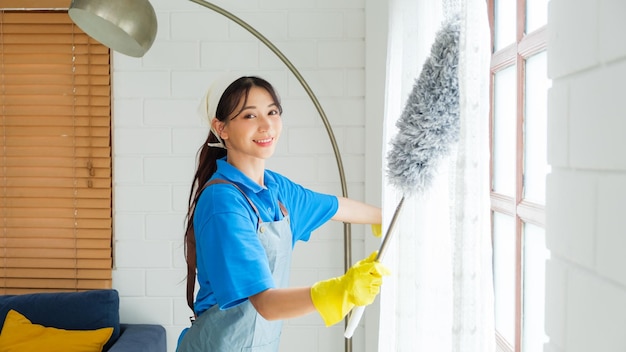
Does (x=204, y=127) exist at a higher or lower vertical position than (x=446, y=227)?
higher

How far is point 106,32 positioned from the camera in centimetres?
191

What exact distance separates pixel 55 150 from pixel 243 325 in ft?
5.25

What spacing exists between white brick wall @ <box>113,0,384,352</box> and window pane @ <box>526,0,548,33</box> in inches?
54.6

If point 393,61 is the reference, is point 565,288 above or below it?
below

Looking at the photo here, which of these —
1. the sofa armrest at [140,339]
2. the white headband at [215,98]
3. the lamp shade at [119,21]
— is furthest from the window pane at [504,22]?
the sofa armrest at [140,339]

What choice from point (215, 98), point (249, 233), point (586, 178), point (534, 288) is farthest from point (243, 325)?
point (586, 178)

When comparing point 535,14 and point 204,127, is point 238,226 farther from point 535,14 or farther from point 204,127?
point 204,127

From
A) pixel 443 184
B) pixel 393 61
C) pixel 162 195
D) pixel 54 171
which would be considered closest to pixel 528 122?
pixel 443 184

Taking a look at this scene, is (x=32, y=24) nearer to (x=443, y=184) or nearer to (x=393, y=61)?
(x=393, y=61)

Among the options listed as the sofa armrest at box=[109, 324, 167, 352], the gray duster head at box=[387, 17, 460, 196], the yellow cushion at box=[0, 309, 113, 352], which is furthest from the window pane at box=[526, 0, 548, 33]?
the yellow cushion at box=[0, 309, 113, 352]

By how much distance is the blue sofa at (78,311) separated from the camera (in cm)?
271

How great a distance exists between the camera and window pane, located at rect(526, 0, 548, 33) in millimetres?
1374

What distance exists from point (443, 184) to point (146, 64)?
75.3 inches

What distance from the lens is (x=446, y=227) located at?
1352mm
